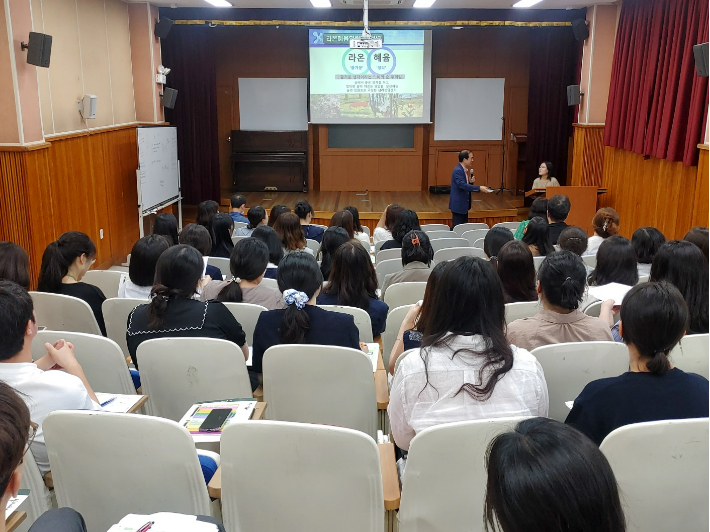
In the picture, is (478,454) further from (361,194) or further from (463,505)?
(361,194)

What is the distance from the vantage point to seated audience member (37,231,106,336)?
12.0ft

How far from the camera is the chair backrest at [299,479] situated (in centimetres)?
174

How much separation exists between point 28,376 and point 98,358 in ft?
2.09

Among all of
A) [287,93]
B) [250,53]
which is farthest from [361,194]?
[250,53]

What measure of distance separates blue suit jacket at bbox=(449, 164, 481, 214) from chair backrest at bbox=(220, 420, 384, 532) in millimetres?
6729

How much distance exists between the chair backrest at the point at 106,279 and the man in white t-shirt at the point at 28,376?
2.32 meters

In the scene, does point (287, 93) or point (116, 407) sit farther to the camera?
point (287, 93)

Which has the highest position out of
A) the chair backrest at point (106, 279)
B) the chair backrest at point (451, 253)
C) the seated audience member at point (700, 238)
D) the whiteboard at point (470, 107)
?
the whiteboard at point (470, 107)

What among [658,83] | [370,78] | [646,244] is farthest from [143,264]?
[370,78]

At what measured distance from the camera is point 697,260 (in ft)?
9.80

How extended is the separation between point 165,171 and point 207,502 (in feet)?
25.7

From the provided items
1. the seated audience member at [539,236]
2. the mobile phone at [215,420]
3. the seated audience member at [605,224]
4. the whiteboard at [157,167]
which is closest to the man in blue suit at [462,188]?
the seated audience member at [605,224]

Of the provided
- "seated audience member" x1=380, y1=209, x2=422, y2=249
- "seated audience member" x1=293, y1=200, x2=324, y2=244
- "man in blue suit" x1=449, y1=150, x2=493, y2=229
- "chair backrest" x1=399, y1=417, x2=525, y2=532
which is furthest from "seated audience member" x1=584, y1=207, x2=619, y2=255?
"chair backrest" x1=399, y1=417, x2=525, y2=532

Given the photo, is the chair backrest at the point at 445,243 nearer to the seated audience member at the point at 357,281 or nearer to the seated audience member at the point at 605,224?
the seated audience member at the point at 605,224
